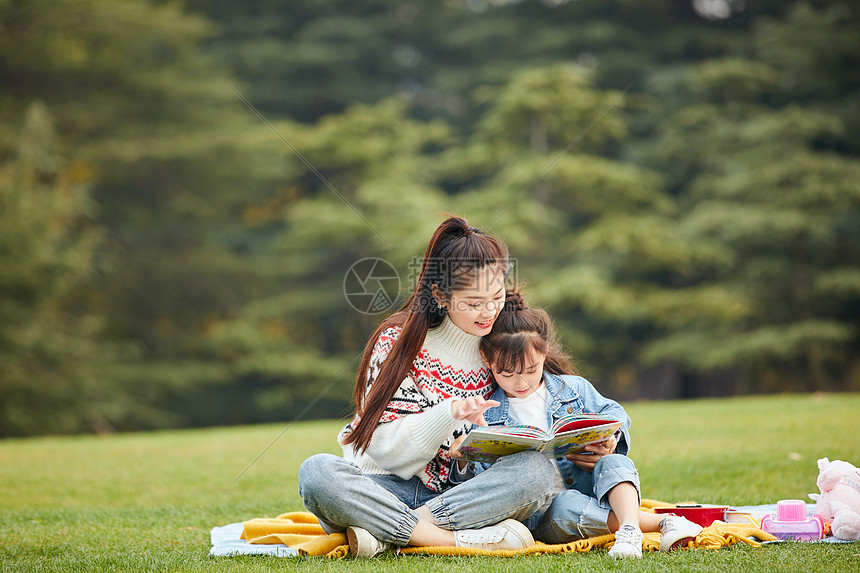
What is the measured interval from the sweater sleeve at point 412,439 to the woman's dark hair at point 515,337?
28cm

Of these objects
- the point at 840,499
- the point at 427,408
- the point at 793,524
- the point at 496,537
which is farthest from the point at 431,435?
the point at 840,499

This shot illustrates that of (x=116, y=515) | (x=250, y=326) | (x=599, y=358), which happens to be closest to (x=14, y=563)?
(x=116, y=515)

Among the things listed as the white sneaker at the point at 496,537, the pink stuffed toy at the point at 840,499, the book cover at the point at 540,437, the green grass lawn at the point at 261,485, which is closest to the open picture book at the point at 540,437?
the book cover at the point at 540,437

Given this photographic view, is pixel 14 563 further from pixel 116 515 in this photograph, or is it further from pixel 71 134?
pixel 71 134

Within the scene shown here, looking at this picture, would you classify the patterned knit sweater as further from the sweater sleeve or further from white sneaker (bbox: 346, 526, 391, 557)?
white sneaker (bbox: 346, 526, 391, 557)

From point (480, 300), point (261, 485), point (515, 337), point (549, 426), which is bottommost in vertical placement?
point (261, 485)

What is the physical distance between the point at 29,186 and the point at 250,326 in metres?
4.04

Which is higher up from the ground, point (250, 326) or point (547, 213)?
point (547, 213)

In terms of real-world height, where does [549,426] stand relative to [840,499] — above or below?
above

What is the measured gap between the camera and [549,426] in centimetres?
303

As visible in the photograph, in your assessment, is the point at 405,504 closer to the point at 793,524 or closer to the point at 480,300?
the point at 480,300

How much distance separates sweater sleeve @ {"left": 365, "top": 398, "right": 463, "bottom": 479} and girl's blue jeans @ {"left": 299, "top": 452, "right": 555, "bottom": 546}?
0.31 feet

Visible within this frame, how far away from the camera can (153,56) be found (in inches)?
559

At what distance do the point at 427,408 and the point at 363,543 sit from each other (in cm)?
49
